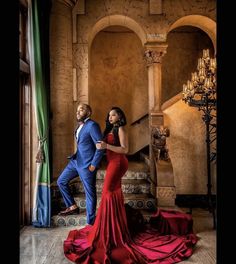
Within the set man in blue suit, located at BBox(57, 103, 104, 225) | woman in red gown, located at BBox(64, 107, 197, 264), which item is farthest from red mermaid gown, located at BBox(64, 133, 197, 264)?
man in blue suit, located at BBox(57, 103, 104, 225)

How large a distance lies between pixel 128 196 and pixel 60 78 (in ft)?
8.00

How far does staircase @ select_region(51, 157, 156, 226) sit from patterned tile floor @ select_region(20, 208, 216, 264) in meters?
0.17

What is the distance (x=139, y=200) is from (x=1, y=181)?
3.96 meters

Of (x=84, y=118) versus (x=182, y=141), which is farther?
(x=182, y=141)

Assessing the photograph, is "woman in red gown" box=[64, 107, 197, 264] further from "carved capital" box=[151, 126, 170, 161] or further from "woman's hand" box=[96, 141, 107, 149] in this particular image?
"carved capital" box=[151, 126, 170, 161]

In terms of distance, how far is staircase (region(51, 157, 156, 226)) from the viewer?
4.29m

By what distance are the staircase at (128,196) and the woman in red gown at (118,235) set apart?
0.53 metres

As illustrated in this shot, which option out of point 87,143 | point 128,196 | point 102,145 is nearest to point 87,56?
point 87,143

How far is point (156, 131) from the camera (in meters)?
5.12

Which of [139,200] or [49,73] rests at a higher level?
[49,73]

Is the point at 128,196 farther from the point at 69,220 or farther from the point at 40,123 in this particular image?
the point at 40,123

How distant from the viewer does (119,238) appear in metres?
3.36
